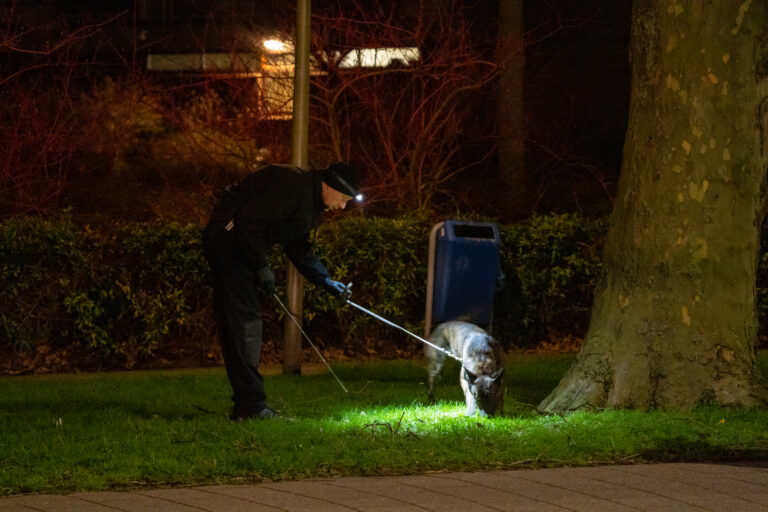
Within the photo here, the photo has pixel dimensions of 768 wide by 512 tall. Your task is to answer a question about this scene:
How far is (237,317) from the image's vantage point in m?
7.27

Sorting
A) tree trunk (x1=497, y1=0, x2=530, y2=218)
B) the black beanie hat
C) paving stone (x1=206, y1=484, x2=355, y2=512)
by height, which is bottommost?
paving stone (x1=206, y1=484, x2=355, y2=512)

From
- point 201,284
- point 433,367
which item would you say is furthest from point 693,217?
point 201,284

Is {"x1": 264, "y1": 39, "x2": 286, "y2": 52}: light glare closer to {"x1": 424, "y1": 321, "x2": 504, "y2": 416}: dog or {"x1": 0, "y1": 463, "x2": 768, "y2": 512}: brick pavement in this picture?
{"x1": 424, "y1": 321, "x2": 504, "y2": 416}: dog

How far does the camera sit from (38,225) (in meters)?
10.8

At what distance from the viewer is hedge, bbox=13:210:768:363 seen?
→ 35.6 feet

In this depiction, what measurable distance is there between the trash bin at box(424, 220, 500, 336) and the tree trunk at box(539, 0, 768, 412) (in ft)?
5.65

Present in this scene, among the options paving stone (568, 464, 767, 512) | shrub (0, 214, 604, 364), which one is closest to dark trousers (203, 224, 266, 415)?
paving stone (568, 464, 767, 512)

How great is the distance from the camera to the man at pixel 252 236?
23.2 feet

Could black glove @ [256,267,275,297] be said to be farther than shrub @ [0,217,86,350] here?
No

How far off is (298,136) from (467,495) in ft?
17.9

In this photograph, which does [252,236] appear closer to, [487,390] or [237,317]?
[237,317]

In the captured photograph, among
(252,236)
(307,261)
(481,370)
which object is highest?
(252,236)

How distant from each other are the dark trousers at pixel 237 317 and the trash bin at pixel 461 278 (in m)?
2.28

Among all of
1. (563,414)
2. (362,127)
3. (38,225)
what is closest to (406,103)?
(362,127)
